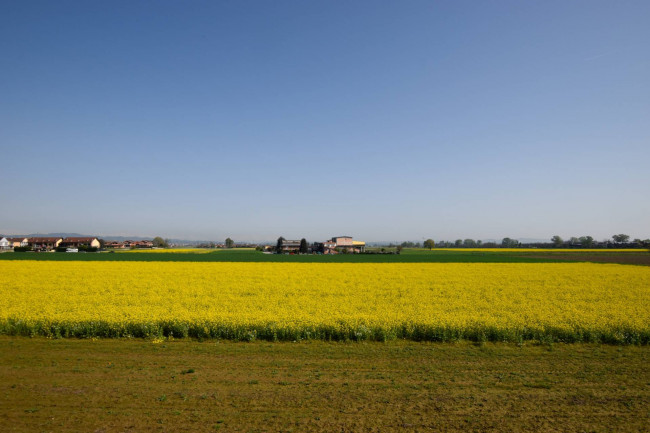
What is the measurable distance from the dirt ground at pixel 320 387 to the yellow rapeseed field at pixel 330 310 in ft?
2.86

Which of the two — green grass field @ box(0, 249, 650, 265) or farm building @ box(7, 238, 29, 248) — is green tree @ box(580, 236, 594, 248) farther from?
farm building @ box(7, 238, 29, 248)

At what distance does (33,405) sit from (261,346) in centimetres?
560

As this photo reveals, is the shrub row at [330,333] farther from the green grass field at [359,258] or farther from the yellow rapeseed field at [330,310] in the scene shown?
the green grass field at [359,258]

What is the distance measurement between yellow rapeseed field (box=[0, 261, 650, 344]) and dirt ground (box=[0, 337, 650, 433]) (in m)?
0.87

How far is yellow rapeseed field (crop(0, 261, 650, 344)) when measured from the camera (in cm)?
1178

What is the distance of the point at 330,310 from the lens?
14281 millimetres

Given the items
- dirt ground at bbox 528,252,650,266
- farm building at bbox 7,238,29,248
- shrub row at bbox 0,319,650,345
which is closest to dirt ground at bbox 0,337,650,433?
shrub row at bbox 0,319,650,345

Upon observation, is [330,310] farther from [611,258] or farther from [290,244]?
[290,244]

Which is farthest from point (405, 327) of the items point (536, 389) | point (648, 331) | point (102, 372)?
point (102, 372)

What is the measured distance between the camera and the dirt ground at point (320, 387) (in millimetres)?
6293

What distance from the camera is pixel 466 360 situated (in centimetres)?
963

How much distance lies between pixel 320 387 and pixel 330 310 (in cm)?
656

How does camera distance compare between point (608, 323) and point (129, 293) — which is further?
point (129, 293)

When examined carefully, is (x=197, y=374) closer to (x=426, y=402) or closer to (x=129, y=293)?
(x=426, y=402)
